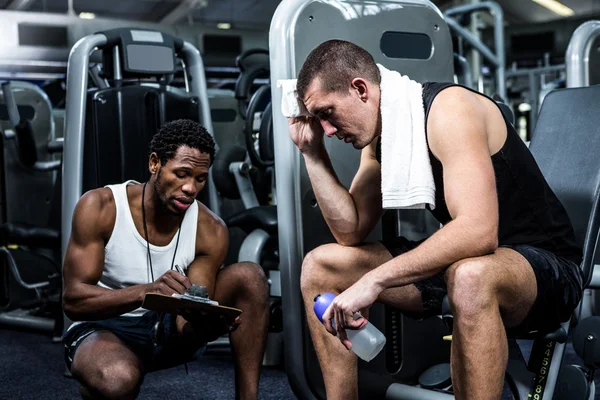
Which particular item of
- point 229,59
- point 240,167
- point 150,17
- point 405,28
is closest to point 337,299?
point 405,28

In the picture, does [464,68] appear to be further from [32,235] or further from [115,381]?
[115,381]

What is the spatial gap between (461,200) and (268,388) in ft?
4.65

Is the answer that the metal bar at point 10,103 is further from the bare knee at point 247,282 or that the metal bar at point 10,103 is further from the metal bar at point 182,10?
the metal bar at point 182,10

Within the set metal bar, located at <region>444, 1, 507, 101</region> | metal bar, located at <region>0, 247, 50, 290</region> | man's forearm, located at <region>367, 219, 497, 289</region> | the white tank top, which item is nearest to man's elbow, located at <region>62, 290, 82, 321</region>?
the white tank top

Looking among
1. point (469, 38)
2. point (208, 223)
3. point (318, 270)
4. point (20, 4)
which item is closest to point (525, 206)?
point (318, 270)

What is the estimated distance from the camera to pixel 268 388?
2824mm

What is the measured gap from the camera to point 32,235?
12.4ft

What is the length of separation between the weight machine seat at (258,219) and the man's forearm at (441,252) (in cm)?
155

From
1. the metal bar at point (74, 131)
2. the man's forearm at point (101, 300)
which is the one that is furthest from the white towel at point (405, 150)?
the metal bar at point (74, 131)

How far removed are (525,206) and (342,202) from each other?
1.61 feet

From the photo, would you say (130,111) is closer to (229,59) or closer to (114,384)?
(114,384)

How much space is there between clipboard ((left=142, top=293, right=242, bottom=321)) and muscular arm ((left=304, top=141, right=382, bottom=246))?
0.40 m

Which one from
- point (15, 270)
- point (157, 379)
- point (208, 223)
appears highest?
point (208, 223)

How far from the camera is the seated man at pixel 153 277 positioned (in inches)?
78.3
